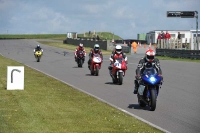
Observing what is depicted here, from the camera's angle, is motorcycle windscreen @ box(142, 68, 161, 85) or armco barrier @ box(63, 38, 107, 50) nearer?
motorcycle windscreen @ box(142, 68, 161, 85)

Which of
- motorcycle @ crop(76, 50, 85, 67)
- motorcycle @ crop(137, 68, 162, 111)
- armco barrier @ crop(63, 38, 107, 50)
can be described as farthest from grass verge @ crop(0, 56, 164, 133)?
armco barrier @ crop(63, 38, 107, 50)

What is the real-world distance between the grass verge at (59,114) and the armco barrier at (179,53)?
26109mm

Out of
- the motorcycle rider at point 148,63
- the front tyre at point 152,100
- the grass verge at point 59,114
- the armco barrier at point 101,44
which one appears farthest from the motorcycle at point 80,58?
the armco barrier at point 101,44

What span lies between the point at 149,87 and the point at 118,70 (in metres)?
7.72

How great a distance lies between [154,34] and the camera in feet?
230

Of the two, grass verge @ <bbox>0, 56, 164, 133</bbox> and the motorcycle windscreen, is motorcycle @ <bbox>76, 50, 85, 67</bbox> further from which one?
the motorcycle windscreen

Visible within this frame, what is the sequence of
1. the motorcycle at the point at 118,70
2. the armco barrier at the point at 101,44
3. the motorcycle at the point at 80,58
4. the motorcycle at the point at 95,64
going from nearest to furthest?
the motorcycle at the point at 118,70, the motorcycle at the point at 95,64, the motorcycle at the point at 80,58, the armco barrier at the point at 101,44

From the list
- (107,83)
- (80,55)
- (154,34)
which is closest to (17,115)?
(107,83)

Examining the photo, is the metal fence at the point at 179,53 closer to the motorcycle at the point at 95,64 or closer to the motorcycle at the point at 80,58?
the motorcycle at the point at 80,58

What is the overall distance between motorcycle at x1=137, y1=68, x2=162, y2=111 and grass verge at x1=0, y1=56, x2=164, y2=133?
2.92 feet

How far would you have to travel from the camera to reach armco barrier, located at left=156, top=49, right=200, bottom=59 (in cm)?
4197

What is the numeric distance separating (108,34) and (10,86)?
314 ft

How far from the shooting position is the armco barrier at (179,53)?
42.0m

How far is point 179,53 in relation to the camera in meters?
45.0
